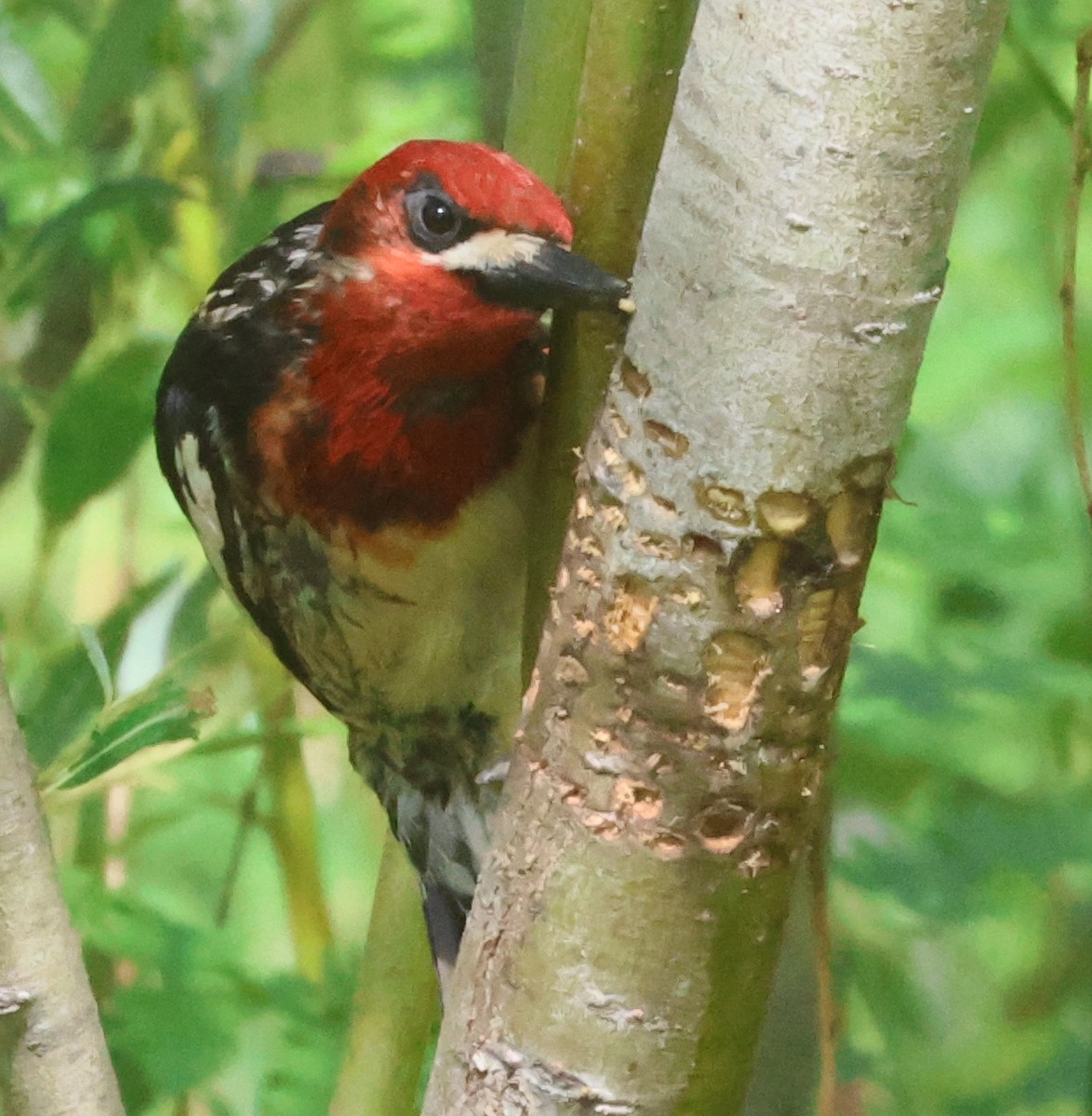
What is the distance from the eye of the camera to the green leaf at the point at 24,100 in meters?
1.02

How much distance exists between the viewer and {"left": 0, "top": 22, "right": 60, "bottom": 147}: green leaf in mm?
1022

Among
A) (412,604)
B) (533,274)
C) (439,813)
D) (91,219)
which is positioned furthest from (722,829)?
(91,219)

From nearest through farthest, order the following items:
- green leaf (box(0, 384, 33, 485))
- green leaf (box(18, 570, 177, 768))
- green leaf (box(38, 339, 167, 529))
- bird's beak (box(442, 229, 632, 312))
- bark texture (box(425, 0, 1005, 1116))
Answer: bark texture (box(425, 0, 1005, 1116))
bird's beak (box(442, 229, 632, 312))
green leaf (box(18, 570, 177, 768))
green leaf (box(38, 339, 167, 529))
green leaf (box(0, 384, 33, 485))

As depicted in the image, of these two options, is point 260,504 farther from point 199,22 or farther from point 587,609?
point 199,22

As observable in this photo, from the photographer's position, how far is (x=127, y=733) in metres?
0.73

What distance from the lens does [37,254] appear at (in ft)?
3.36

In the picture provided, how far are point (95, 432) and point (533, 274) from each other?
1.99 ft

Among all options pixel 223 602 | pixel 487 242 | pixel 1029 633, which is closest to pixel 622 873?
pixel 487 242

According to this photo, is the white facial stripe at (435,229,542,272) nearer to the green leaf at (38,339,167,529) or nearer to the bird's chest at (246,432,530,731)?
the bird's chest at (246,432,530,731)

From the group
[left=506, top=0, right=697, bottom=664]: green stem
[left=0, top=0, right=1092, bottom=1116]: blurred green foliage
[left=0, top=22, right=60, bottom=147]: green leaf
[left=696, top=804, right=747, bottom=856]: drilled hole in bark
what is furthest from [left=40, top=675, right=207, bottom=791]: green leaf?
[left=0, top=22, right=60, bottom=147]: green leaf

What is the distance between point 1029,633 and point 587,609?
0.77 metres

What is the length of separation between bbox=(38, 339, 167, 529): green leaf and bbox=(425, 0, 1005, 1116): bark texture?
64 cm

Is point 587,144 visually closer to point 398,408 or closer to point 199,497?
point 398,408

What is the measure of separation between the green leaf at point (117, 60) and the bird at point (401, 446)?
0.28 meters
